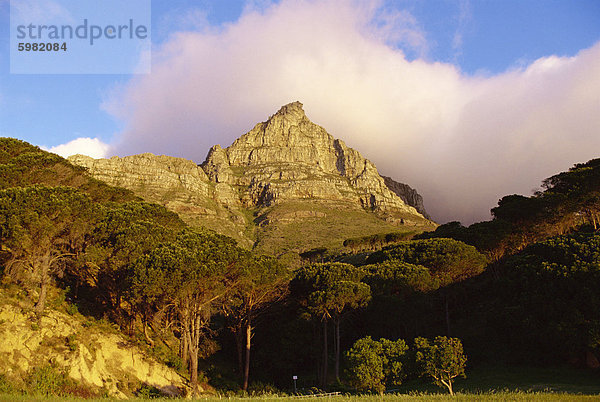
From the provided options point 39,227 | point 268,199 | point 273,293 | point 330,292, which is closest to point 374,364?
point 330,292

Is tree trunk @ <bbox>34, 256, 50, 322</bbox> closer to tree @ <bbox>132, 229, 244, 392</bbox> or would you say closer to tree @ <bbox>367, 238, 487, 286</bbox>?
tree @ <bbox>132, 229, 244, 392</bbox>

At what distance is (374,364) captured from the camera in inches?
842

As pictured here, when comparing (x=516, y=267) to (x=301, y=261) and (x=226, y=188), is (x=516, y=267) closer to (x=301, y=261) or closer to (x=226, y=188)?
(x=301, y=261)

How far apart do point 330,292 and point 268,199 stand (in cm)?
13000

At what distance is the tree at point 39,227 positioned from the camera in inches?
832

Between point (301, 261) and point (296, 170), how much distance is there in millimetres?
105393

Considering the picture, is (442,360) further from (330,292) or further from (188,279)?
(188,279)

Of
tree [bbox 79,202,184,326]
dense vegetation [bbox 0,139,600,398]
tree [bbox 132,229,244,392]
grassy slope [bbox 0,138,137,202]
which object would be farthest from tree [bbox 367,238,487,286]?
grassy slope [bbox 0,138,137,202]

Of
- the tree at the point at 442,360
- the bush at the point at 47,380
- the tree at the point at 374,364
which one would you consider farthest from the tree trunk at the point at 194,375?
the tree at the point at 442,360

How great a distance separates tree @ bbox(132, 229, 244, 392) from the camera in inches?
889

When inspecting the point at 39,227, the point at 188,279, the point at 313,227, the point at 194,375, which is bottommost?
the point at 194,375

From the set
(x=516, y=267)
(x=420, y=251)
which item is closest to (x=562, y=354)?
(x=516, y=267)

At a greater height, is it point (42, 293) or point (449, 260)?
point (449, 260)

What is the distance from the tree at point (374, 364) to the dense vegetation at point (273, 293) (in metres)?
0.08
